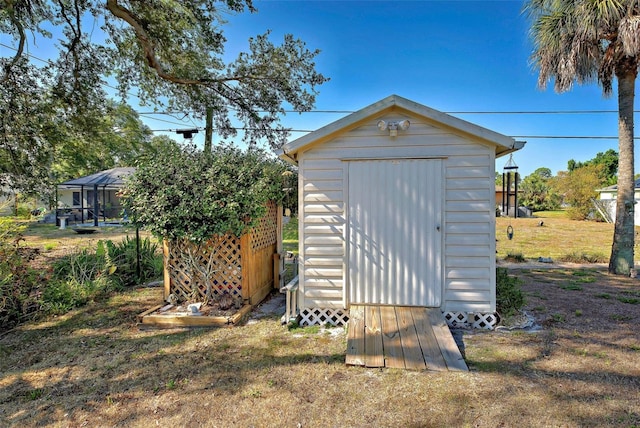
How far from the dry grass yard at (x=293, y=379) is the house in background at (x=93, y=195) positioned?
8.01 m

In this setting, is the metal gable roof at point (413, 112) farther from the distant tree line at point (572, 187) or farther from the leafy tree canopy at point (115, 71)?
the distant tree line at point (572, 187)

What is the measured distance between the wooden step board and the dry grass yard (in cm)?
13

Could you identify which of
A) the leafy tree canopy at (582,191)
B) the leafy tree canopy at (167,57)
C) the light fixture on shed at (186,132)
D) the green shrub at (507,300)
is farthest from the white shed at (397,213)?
the leafy tree canopy at (582,191)

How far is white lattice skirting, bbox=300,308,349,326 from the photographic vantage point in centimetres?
394

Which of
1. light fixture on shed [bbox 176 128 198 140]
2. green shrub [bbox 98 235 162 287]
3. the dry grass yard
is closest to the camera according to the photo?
the dry grass yard

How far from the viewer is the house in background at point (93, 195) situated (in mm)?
14987

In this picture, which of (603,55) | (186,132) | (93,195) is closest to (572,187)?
(603,55)

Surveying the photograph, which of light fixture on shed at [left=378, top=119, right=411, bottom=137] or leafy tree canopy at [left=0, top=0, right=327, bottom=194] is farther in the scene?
leafy tree canopy at [left=0, top=0, right=327, bottom=194]

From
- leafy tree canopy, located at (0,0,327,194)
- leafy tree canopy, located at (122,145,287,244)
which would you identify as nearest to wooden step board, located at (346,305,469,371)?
leafy tree canopy, located at (122,145,287,244)

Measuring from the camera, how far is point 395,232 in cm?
379

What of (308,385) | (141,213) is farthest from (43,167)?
(308,385)

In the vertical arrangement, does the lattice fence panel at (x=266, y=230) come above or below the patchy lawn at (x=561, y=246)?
above

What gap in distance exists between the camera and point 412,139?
3730mm

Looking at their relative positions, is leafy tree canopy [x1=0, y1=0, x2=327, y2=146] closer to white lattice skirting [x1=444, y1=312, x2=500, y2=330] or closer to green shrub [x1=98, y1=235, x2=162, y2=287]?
green shrub [x1=98, y1=235, x2=162, y2=287]
